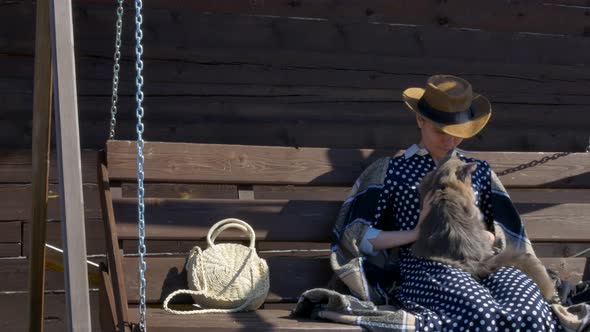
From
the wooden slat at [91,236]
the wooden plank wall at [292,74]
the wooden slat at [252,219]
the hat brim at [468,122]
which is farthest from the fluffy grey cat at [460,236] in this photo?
the wooden slat at [91,236]

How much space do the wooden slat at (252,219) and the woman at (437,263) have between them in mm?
380

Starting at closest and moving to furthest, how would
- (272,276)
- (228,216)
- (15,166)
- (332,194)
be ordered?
(272,276), (228,216), (15,166), (332,194)

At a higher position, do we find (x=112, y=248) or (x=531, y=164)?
(x=531, y=164)

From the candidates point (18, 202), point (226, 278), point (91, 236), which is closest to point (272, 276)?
point (226, 278)

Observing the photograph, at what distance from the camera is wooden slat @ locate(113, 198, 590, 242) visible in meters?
4.62

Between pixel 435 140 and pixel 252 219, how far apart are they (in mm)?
927

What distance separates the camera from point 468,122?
452 cm

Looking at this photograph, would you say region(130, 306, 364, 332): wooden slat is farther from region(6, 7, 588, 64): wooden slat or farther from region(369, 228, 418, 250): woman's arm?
region(6, 7, 588, 64): wooden slat

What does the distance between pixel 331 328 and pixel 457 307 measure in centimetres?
48

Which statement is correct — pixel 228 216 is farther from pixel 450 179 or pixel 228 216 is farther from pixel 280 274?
pixel 450 179

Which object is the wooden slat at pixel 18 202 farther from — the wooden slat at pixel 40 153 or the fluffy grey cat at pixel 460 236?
the fluffy grey cat at pixel 460 236

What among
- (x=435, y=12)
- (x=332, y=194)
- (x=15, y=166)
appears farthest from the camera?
(x=435, y=12)

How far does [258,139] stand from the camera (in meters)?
5.81

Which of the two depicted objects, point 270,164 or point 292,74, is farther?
point 292,74
